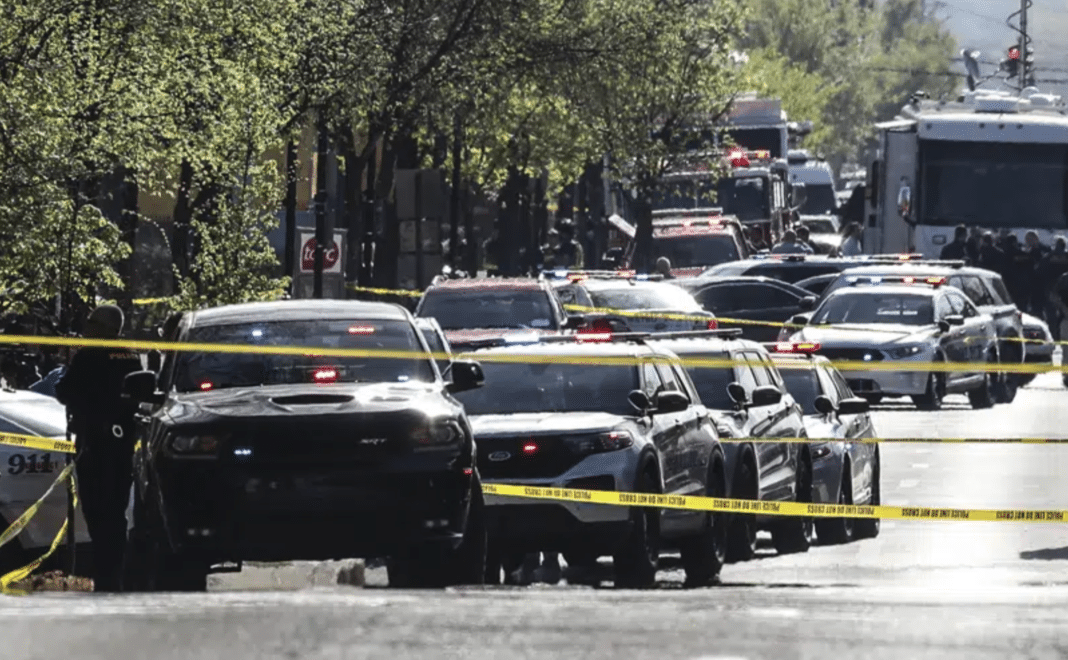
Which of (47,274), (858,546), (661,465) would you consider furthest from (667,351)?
(47,274)

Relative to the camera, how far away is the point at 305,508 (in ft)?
47.0

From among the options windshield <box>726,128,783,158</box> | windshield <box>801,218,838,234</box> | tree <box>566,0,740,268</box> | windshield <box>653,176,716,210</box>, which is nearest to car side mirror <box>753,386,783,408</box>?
tree <box>566,0,740,268</box>

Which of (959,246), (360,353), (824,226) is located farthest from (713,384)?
(824,226)

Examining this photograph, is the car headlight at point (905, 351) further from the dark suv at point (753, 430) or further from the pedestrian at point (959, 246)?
the dark suv at point (753, 430)

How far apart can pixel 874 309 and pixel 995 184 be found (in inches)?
448

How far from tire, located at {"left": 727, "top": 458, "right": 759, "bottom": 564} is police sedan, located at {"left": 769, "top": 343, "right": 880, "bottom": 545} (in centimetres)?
111

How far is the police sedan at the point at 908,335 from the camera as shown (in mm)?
32812

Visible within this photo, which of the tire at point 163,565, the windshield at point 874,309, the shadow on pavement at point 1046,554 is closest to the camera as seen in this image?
the tire at point 163,565

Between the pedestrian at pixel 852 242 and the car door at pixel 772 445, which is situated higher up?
A: the car door at pixel 772 445

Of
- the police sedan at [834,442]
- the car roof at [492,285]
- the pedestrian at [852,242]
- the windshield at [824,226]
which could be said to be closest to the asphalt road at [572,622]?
the police sedan at [834,442]

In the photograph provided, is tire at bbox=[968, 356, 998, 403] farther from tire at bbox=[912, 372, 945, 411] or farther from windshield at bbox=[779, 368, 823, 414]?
windshield at bbox=[779, 368, 823, 414]

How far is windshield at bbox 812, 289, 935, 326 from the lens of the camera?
3381 cm

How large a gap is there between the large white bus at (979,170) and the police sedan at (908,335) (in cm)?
948

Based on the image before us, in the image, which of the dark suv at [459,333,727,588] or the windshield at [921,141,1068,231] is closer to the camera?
the dark suv at [459,333,727,588]
